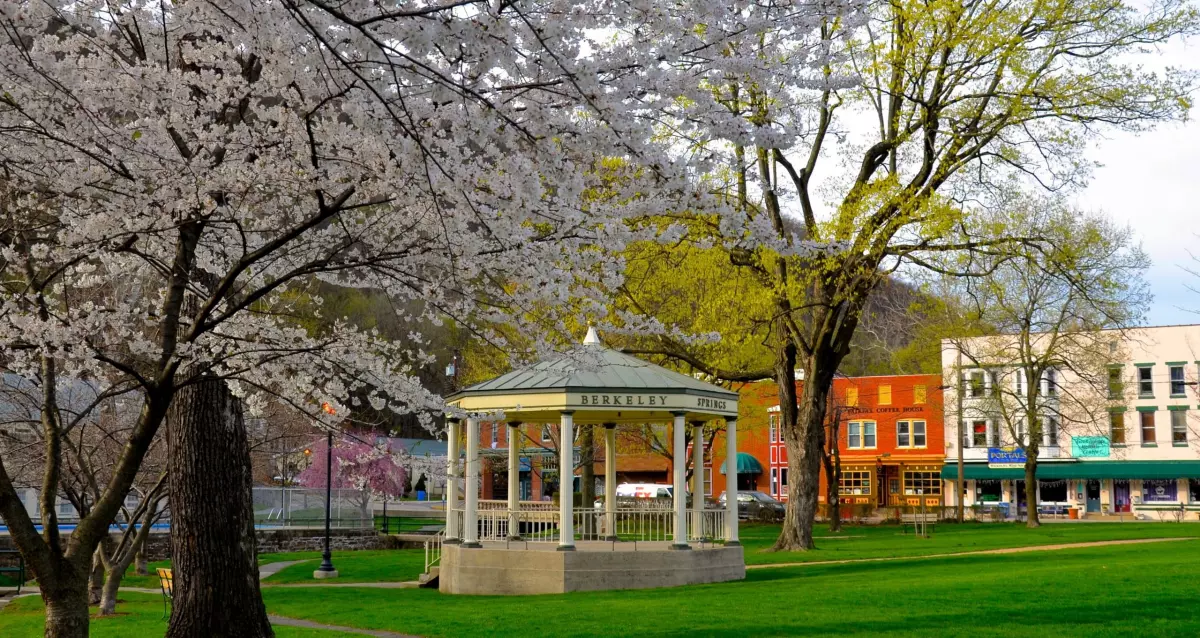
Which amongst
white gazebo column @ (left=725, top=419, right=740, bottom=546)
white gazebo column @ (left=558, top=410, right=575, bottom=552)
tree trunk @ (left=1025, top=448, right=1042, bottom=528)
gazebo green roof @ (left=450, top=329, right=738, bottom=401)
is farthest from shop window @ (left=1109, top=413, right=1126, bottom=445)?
white gazebo column @ (left=558, top=410, right=575, bottom=552)

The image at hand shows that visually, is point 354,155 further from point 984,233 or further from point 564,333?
point 984,233

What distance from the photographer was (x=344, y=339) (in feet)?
26.1

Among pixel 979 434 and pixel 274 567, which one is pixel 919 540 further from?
pixel 979 434

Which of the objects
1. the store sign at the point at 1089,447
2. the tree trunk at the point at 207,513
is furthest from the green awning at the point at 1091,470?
the tree trunk at the point at 207,513

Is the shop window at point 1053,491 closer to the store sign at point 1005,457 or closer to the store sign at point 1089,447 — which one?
the store sign at point 1089,447

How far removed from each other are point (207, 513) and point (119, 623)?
628cm

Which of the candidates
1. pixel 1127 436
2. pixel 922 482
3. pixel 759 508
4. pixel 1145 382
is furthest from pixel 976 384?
pixel 922 482

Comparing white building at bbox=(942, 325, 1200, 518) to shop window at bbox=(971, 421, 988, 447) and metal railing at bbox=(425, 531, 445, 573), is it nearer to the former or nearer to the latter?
shop window at bbox=(971, 421, 988, 447)

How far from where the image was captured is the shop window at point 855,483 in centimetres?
5852

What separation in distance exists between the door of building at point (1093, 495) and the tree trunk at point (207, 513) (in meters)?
50.5

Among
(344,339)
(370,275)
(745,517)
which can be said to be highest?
(370,275)

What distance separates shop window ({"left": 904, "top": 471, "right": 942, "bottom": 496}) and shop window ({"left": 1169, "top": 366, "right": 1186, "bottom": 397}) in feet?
37.8

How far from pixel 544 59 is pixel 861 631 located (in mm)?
7951

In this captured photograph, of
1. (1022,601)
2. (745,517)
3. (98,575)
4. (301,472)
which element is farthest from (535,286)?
(301,472)
